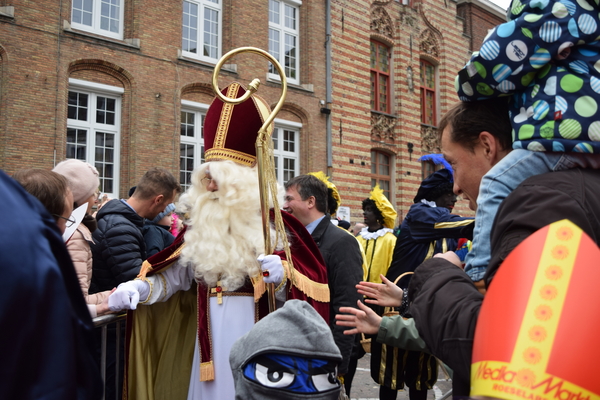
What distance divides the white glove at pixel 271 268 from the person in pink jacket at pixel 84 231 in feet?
3.04

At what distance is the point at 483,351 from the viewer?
2.91ft

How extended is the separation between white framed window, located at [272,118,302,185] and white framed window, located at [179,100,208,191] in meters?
2.59

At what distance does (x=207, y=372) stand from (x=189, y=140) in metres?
11.1

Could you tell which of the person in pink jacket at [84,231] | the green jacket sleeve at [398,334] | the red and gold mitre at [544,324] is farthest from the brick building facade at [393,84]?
the red and gold mitre at [544,324]

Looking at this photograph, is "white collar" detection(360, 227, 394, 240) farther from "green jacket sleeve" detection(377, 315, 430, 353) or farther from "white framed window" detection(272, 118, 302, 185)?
"white framed window" detection(272, 118, 302, 185)

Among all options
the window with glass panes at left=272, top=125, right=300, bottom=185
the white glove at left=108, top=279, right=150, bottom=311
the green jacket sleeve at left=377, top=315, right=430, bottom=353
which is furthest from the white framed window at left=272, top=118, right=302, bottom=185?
the green jacket sleeve at left=377, top=315, right=430, bottom=353

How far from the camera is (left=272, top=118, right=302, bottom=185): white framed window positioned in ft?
50.8

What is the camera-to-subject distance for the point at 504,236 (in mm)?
1092

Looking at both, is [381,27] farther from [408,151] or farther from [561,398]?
[561,398]

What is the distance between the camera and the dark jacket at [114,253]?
11.8 ft

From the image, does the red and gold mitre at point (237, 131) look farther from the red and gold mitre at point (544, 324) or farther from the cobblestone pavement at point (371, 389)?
the cobblestone pavement at point (371, 389)

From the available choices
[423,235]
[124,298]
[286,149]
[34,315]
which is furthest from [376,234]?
[286,149]

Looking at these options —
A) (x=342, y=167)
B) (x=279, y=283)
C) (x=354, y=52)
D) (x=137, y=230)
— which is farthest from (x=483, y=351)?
(x=354, y=52)

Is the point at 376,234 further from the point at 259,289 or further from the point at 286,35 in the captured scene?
the point at 286,35
